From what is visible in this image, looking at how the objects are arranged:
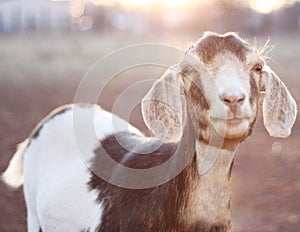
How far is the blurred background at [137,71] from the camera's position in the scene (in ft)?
24.8

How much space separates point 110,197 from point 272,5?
34.9m

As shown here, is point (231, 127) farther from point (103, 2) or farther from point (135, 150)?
point (103, 2)

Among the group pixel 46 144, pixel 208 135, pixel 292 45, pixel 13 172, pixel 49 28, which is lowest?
pixel 49 28

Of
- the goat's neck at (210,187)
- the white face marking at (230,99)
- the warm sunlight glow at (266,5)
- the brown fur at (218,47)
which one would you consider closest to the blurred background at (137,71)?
the warm sunlight glow at (266,5)

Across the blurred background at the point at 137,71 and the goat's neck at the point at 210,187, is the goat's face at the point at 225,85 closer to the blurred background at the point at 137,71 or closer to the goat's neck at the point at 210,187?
the goat's neck at the point at 210,187

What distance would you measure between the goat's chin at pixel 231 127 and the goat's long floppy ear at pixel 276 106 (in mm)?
362

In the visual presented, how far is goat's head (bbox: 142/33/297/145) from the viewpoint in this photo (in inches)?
135

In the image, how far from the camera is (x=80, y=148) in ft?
→ 16.1

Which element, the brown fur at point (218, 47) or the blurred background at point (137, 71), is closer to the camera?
the brown fur at point (218, 47)

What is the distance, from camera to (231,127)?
3.46 metres

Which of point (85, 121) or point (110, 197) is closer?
point (110, 197)

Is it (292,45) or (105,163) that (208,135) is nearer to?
(105,163)

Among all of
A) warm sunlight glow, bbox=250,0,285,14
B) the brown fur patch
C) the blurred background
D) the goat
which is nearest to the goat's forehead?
the goat

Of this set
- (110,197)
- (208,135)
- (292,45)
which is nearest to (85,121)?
(110,197)
